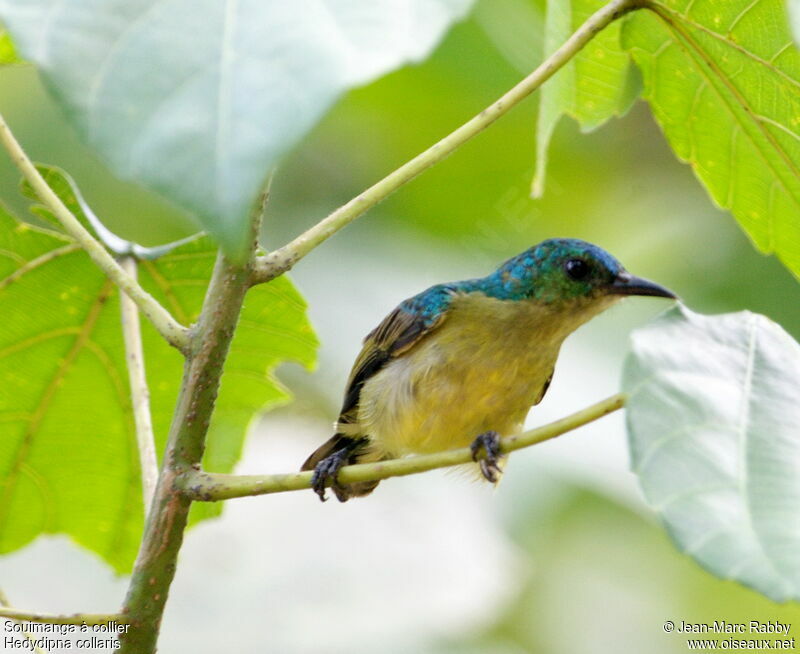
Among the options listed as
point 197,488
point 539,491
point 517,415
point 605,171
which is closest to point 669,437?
point 197,488

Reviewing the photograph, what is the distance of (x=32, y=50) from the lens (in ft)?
3.87

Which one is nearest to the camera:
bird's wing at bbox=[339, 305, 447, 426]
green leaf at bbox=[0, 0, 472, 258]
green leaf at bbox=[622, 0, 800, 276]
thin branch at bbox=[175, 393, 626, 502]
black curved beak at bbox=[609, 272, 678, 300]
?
green leaf at bbox=[0, 0, 472, 258]

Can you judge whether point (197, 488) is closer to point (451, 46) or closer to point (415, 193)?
point (451, 46)

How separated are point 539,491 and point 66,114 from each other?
384 centimetres

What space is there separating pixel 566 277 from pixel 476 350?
0.34 m

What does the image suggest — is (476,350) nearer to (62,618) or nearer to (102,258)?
(102,258)

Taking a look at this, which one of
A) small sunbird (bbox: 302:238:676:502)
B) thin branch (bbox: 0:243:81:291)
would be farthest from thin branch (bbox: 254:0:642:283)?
small sunbird (bbox: 302:238:676:502)

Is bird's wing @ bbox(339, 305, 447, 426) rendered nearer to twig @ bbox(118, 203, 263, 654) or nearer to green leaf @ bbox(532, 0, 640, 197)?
green leaf @ bbox(532, 0, 640, 197)

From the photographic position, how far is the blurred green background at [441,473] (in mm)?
4414

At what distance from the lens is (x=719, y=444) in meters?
1.48

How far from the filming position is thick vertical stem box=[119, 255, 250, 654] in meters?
1.83

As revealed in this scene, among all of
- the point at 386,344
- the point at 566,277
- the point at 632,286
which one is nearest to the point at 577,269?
the point at 566,277

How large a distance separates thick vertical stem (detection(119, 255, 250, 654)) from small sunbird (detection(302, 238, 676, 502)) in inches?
40.3

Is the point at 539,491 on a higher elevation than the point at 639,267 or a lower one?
lower
